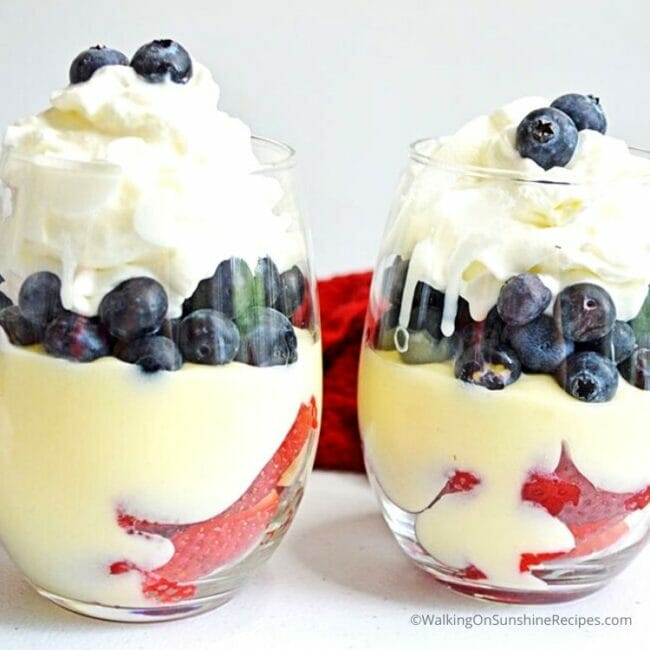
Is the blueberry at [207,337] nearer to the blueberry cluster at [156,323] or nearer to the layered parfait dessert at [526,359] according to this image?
the blueberry cluster at [156,323]

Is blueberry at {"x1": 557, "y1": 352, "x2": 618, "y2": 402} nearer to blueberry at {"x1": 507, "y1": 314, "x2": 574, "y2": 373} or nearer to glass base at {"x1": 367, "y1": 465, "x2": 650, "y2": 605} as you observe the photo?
blueberry at {"x1": 507, "y1": 314, "x2": 574, "y2": 373}

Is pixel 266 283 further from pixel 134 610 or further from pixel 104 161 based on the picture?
pixel 134 610

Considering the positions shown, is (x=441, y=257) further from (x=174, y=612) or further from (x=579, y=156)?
(x=174, y=612)

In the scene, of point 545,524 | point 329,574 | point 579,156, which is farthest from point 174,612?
point 579,156

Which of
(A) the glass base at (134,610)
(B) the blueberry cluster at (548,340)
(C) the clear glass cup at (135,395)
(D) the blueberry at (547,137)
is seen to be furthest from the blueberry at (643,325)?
(A) the glass base at (134,610)

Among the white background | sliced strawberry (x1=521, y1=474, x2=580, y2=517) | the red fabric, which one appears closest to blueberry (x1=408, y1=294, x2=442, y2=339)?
sliced strawberry (x1=521, y1=474, x2=580, y2=517)

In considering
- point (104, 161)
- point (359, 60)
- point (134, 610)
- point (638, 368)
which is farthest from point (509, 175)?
point (359, 60)
